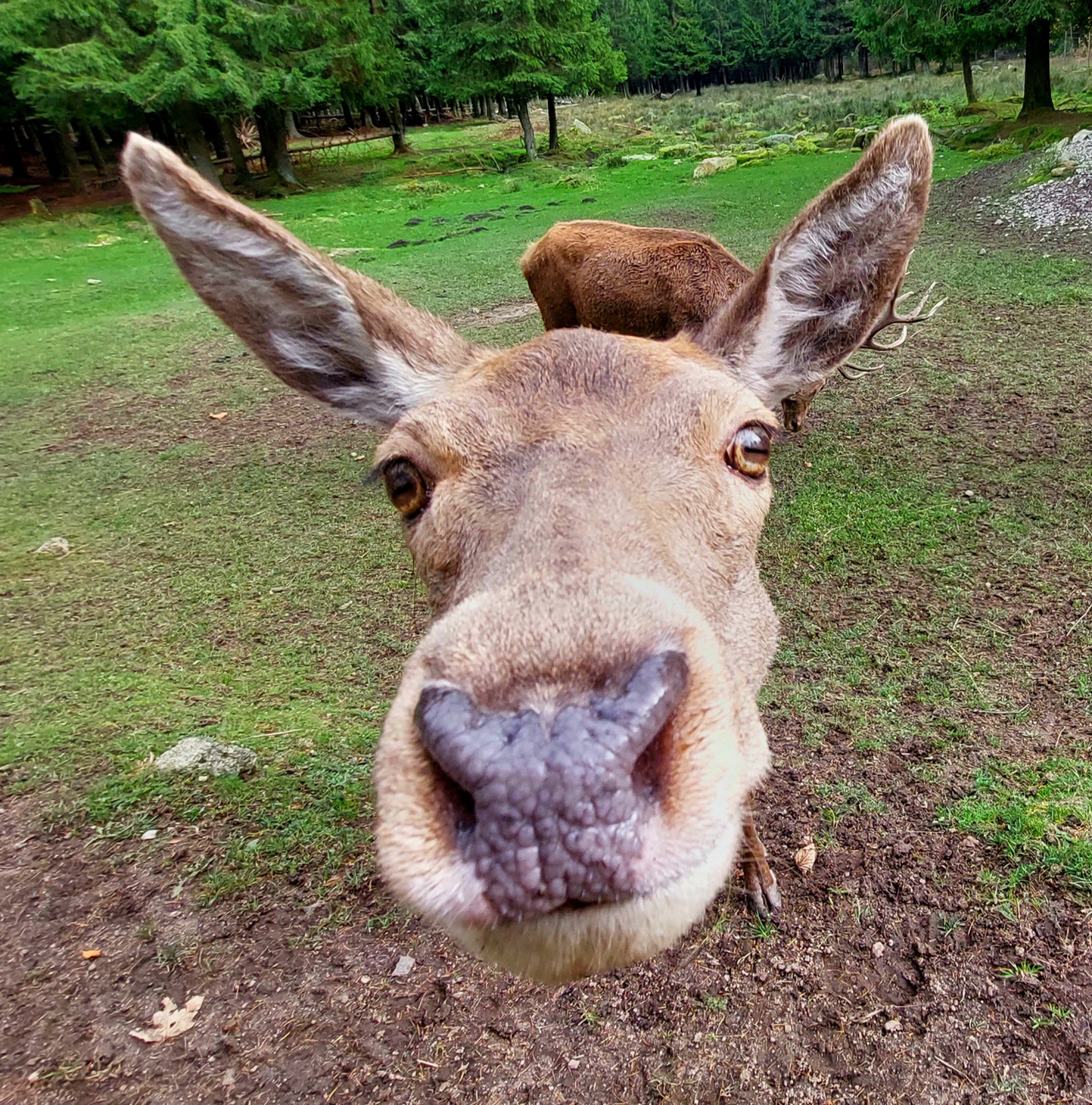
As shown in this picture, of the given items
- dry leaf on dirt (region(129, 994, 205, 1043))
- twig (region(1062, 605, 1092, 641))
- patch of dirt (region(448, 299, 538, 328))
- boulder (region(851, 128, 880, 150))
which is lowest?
dry leaf on dirt (region(129, 994, 205, 1043))

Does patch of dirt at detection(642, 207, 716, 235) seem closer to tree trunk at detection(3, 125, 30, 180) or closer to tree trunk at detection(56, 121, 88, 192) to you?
tree trunk at detection(56, 121, 88, 192)

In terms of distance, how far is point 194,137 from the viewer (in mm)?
32688

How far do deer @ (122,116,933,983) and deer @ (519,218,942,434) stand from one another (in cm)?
461

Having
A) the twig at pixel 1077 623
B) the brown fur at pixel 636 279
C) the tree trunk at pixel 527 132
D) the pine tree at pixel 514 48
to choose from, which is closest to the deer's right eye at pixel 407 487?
the twig at pixel 1077 623

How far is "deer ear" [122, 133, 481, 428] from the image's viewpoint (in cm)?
283

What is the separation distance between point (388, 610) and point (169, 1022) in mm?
3464

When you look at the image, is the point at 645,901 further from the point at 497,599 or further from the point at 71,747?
the point at 71,747

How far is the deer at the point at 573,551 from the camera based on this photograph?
1.47 meters

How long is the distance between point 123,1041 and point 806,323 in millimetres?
4332

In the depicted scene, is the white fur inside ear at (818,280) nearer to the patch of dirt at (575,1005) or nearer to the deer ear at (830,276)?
the deer ear at (830,276)

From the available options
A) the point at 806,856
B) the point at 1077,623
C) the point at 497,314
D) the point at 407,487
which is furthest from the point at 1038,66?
the point at 407,487

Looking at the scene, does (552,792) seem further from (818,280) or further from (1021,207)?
(1021,207)

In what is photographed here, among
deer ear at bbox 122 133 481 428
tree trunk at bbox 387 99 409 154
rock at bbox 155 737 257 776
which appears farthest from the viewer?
tree trunk at bbox 387 99 409 154

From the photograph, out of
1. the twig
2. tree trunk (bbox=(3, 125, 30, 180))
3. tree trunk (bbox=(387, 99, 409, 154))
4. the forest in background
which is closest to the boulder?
the forest in background
